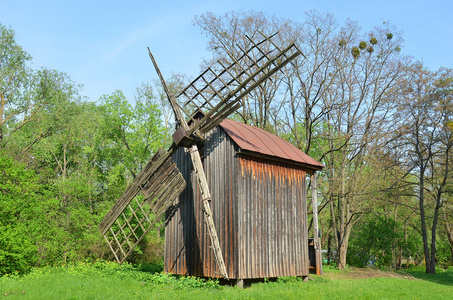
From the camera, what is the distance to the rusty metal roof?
14.7 metres

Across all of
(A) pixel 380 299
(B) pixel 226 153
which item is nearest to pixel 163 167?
(B) pixel 226 153

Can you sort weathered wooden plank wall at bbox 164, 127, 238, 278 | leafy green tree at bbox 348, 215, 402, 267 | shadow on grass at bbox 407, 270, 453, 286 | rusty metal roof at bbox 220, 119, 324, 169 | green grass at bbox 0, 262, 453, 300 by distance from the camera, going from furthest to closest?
leafy green tree at bbox 348, 215, 402, 267
shadow on grass at bbox 407, 270, 453, 286
rusty metal roof at bbox 220, 119, 324, 169
weathered wooden plank wall at bbox 164, 127, 238, 278
green grass at bbox 0, 262, 453, 300

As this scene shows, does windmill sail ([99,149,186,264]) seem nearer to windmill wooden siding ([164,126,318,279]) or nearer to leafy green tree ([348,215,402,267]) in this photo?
windmill wooden siding ([164,126,318,279])

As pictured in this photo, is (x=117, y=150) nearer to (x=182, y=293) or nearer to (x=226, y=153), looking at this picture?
(x=226, y=153)

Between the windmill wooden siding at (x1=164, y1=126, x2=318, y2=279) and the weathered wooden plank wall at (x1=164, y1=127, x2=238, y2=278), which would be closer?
the windmill wooden siding at (x1=164, y1=126, x2=318, y2=279)

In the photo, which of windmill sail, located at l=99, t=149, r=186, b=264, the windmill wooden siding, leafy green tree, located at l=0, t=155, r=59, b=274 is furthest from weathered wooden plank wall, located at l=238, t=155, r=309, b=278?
leafy green tree, located at l=0, t=155, r=59, b=274

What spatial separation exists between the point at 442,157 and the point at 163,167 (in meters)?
19.9

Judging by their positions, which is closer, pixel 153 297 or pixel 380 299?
pixel 153 297

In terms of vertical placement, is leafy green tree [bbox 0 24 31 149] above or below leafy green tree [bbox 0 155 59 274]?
above

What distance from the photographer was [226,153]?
1487 centimetres

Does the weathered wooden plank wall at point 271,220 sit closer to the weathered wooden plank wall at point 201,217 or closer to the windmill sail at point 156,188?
the weathered wooden plank wall at point 201,217

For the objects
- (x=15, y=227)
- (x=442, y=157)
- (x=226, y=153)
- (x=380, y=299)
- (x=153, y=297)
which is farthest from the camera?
(x=442, y=157)

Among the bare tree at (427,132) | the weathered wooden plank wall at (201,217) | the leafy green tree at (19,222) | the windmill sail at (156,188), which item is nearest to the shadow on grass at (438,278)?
the bare tree at (427,132)

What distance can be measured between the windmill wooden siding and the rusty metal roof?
0.85 feet
